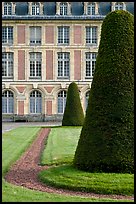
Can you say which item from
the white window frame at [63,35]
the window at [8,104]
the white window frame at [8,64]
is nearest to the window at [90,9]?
the white window frame at [63,35]

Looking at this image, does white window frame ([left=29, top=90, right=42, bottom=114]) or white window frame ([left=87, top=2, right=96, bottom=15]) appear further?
white window frame ([left=87, top=2, right=96, bottom=15])

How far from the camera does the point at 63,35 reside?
37.9 meters

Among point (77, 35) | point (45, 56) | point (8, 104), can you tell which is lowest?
point (8, 104)

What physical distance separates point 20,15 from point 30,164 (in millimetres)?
28850

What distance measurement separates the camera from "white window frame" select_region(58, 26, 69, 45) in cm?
3778

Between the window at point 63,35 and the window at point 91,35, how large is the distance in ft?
5.28

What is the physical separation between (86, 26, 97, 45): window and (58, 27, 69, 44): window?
5.28 feet

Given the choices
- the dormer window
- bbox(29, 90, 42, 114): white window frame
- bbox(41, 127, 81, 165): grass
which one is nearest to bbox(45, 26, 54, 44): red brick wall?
bbox(29, 90, 42, 114): white window frame

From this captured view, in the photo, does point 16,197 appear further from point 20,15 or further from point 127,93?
point 20,15

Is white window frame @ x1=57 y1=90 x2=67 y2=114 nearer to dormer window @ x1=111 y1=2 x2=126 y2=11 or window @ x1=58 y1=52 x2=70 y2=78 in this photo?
window @ x1=58 y1=52 x2=70 y2=78

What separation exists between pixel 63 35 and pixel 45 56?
7.53 ft

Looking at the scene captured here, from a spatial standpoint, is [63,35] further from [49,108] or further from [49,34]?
[49,108]

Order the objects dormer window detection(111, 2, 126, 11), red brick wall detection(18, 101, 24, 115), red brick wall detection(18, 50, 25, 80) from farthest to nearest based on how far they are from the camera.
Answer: dormer window detection(111, 2, 126, 11)
red brick wall detection(18, 50, 25, 80)
red brick wall detection(18, 101, 24, 115)

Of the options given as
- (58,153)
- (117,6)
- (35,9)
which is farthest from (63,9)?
(58,153)
